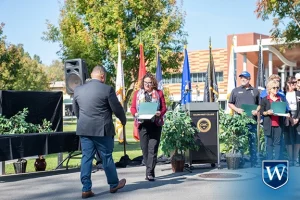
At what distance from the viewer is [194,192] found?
789 centimetres

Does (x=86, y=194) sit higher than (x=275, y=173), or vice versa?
(x=275, y=173)

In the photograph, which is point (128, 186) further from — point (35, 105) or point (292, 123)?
point (35, 105)

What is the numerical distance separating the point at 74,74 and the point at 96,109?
19.5 feet

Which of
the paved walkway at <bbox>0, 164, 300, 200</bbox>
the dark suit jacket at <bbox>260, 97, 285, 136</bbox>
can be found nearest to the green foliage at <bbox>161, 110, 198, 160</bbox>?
the paved walkway at <bbox>0, 164, 300, 200</bbox>

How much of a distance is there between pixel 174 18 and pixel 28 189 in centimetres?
2921

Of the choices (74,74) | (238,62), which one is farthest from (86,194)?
(238,62)

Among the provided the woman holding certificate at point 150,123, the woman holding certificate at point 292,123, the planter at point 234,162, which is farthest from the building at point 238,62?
Answer: the woman holding certificate at point 150,123

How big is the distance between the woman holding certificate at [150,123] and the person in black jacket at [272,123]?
241cm

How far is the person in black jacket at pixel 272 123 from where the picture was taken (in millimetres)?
10383

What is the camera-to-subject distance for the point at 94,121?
7.46 m

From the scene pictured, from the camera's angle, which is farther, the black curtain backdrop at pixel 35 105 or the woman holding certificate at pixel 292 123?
the black curtain backdrop at pixel 35 105

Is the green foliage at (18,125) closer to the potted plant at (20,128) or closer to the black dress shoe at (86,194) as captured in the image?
the potted plant at (20,128)

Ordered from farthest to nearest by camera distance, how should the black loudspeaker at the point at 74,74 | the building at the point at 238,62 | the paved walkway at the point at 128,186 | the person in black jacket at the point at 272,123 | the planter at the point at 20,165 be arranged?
1. the building at the point at 238,62
2. the black loudspeaker at the point at 74,74
3. the planter at the point at 20,165
4. the person in black jacket at the point at 272,123
5. the paved walkway at the point at 128,186

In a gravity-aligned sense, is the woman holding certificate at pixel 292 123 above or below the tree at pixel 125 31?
below
